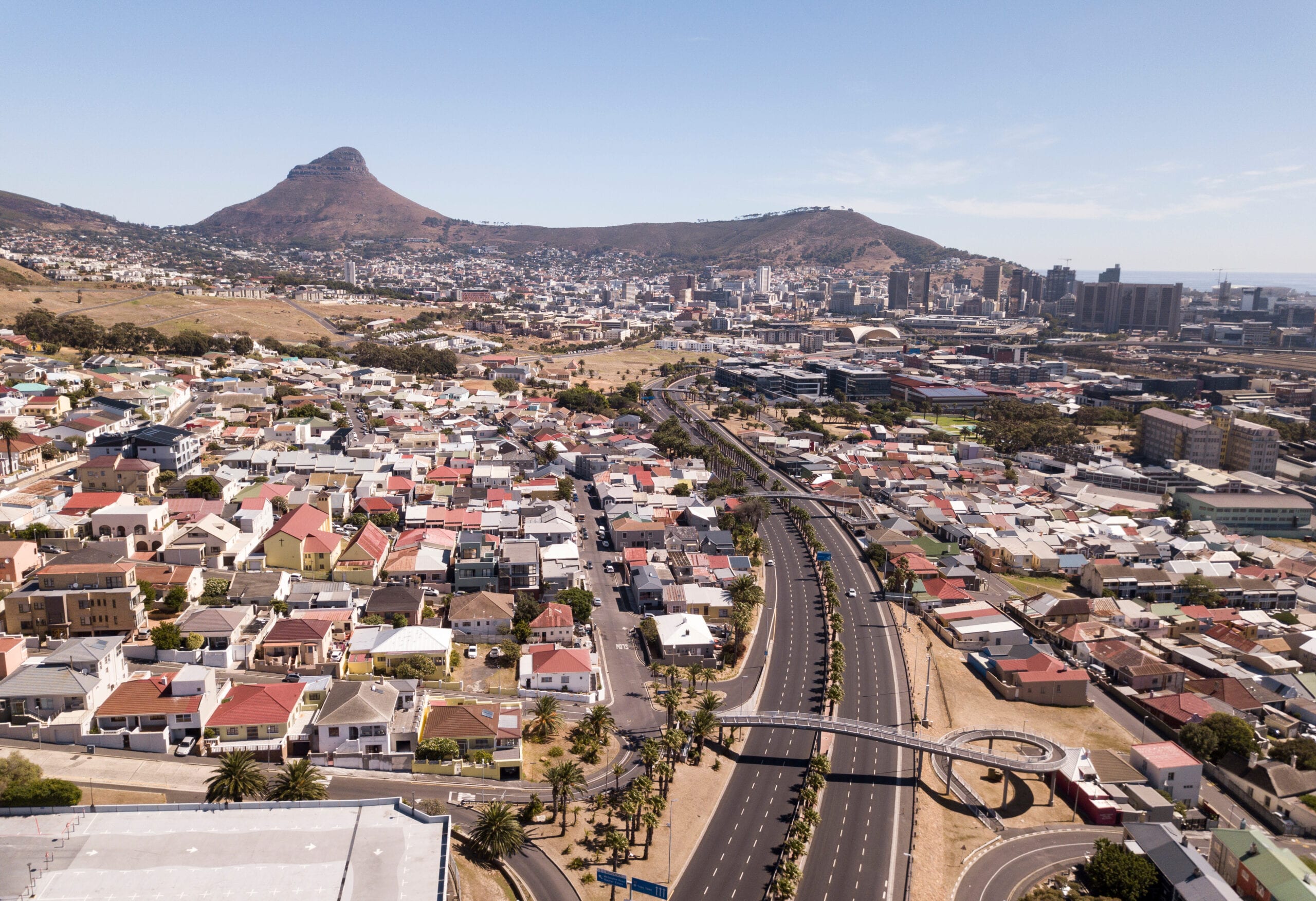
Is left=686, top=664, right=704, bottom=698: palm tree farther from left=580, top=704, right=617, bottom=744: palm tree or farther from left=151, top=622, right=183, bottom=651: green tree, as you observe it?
left=151, top=622, right=183, bottom=651: green tree

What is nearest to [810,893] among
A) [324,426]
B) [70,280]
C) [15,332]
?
[324,426]

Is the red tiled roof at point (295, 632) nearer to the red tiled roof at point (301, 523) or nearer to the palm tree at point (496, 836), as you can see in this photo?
the red tiled roof at point (301, 523)

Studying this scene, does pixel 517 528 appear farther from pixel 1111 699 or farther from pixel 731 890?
pixel 1111 699

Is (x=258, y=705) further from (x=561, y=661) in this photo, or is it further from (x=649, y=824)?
(x=649, y=824)

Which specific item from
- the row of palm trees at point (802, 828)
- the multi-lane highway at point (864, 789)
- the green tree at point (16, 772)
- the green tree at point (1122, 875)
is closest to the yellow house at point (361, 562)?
the green tree at point (16, 772)

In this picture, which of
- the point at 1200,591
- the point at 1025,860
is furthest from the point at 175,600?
the point at 1200,591
